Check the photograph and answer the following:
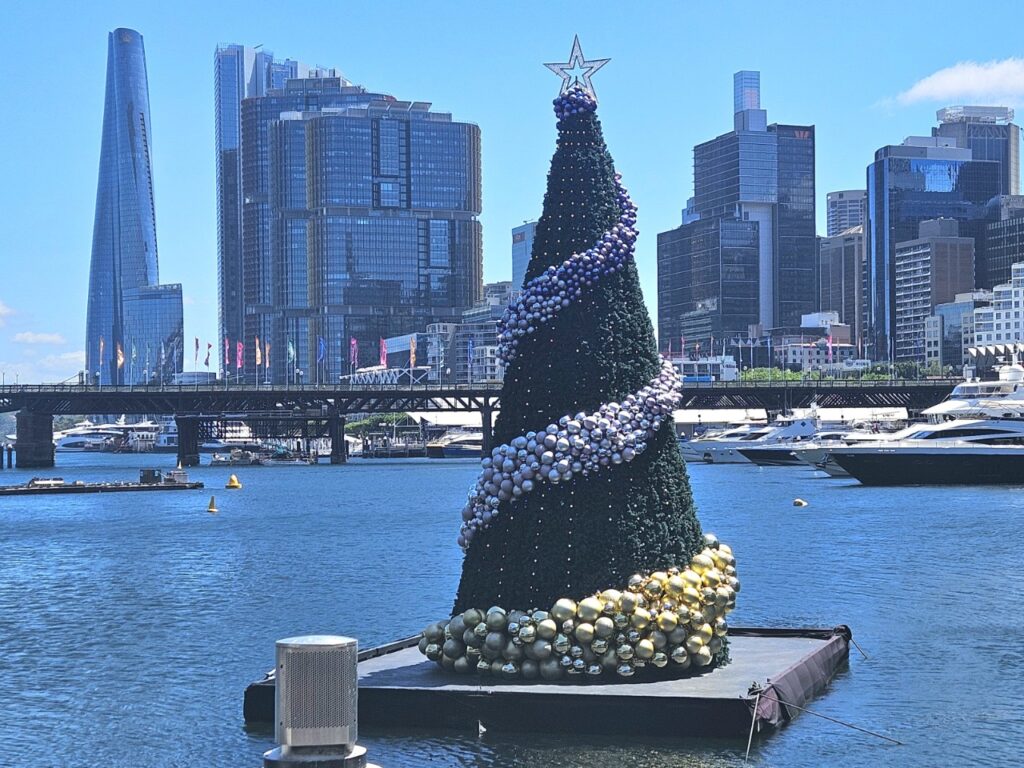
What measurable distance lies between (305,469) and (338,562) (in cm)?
13006

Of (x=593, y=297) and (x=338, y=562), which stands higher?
(x=593, y=297)

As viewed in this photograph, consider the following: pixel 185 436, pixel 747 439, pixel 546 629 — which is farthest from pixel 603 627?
pixel 185 436

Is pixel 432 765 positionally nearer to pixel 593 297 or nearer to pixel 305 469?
pixel 593 297

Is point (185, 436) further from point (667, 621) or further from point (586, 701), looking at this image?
point (586, 701)

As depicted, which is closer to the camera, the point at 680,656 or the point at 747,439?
the point at 680,656

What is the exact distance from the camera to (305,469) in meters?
186

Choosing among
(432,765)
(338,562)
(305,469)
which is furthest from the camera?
(305,469)

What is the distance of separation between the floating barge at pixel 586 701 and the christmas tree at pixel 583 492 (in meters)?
0.45

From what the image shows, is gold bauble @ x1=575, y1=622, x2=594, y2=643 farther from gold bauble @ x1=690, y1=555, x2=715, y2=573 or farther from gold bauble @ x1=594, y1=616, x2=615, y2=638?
gold bauble @ x1=690, y1=555, x2=715, y2=573

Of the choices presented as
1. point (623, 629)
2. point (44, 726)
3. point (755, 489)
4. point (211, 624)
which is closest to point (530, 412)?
point (623, 629)

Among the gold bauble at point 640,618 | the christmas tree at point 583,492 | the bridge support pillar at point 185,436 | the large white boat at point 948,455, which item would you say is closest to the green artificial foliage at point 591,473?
the christmas tree at point 583,492

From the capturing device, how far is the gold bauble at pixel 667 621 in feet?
77.6

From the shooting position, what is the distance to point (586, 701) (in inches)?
891

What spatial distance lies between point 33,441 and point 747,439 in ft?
290
